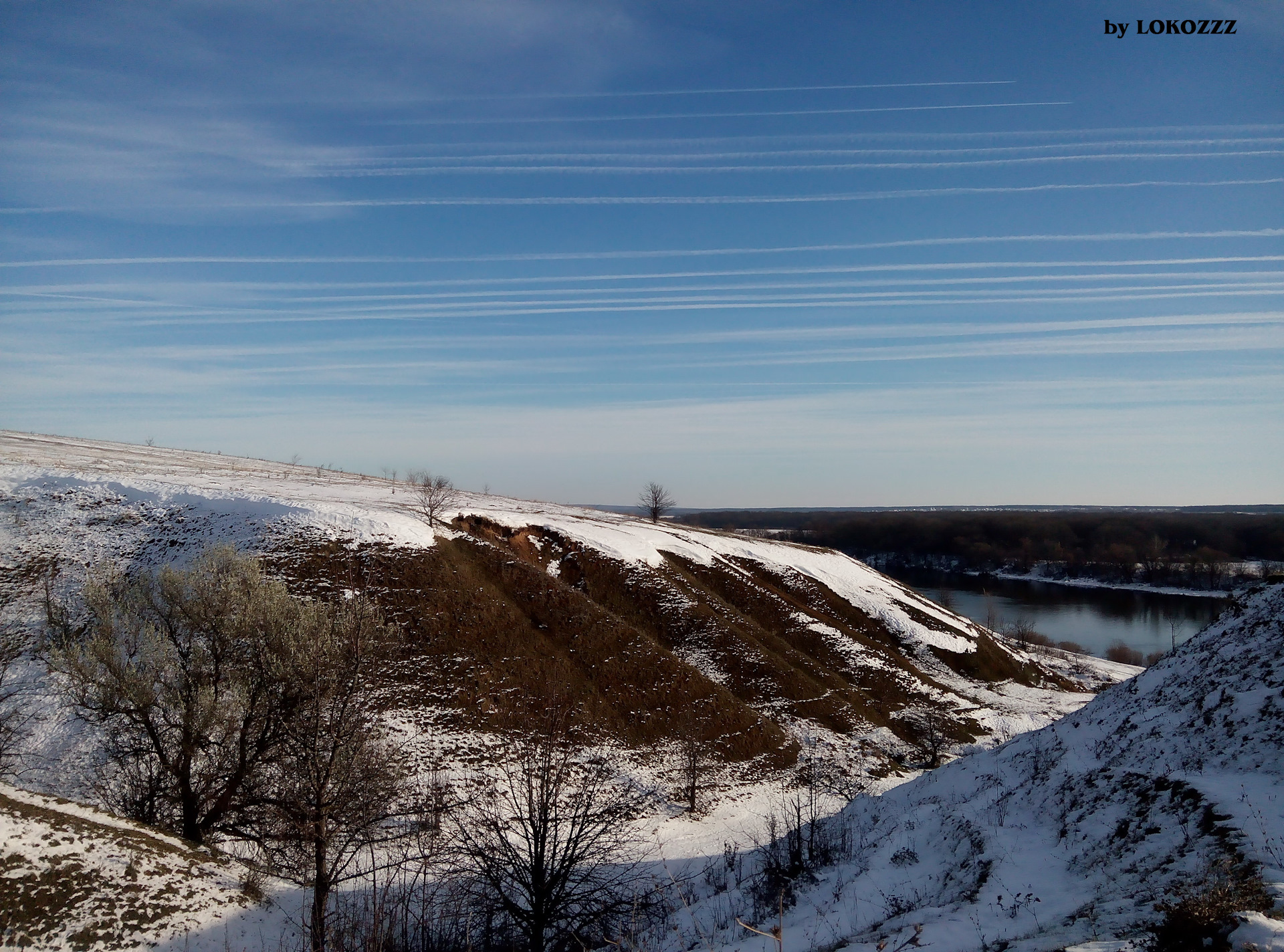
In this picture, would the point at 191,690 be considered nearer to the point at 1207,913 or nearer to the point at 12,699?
the point at 12,699

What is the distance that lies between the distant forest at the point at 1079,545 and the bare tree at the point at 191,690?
7982cm

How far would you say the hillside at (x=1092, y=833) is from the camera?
7.79 meters

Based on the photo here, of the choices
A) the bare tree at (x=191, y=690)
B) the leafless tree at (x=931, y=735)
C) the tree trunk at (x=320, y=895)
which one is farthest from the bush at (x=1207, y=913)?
the leafless tree at (x=931, y=735)

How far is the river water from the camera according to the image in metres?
67.9

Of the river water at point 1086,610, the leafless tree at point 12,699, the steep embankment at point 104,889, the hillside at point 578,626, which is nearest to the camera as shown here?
the steep embankment at point 104,889

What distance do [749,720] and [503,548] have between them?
56.3 ft

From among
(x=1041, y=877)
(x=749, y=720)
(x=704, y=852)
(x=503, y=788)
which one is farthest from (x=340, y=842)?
(x=749, y=720)

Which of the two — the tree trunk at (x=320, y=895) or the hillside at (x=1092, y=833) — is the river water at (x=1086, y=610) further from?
the tree trunk at (x=320, y=895)

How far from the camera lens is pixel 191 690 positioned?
703 inches

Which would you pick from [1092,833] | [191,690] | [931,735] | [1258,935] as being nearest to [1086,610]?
[931,735]

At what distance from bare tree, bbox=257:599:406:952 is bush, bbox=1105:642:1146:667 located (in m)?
65.6

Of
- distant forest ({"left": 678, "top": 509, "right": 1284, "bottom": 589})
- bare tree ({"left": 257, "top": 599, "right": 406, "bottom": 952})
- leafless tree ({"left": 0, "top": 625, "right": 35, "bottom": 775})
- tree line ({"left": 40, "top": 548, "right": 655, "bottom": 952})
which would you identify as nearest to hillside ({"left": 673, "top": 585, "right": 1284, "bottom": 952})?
tree line ({"left": 40, "top": 548, "right": 655, "bottom": 952})

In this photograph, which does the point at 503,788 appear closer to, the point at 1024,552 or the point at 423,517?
the point at 423,517

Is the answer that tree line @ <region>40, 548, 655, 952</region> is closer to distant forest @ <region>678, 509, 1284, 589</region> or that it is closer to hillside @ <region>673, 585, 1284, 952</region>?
hillside @ <region>673, 585, 1284, 952</region>
